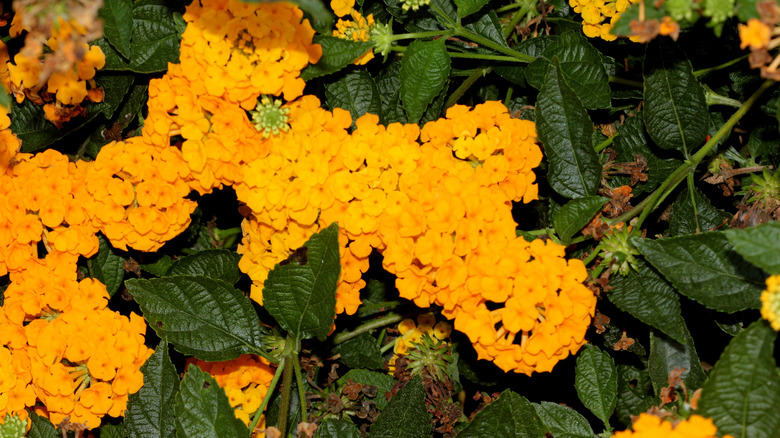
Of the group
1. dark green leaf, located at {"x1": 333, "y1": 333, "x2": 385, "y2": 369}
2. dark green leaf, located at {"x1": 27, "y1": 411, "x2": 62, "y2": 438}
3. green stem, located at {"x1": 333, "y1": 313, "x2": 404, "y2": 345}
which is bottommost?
dark green leaf, located at {"x1": 27, "y1": 411, "x2": 62, "y2": 438}

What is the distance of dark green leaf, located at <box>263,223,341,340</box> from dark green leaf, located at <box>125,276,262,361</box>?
10cm

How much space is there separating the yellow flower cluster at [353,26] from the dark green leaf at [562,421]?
88 centimetres

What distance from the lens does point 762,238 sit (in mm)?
1374

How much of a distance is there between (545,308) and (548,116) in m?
0.42

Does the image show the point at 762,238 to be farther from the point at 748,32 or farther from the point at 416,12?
the point at 416,12

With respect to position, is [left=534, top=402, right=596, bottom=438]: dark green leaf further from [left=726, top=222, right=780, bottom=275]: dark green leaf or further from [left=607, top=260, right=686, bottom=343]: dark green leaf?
[left=726, top=222, right=780, bottom=275]: dark green leaf

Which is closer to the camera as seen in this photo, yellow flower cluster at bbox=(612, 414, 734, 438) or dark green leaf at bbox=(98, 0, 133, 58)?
yellow flower cluster at bbox=(612, 414, 734, 438)

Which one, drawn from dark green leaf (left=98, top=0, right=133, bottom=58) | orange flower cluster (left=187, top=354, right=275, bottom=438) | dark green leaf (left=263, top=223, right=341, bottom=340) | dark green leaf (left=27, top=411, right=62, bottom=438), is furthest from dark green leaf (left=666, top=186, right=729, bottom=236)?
dark green leaf (left=27, top=411, right=62, bottom=438)

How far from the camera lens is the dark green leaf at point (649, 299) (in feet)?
5.49

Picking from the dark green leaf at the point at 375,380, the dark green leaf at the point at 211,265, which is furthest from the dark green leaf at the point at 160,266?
the dark green leaf at the point at 375,380

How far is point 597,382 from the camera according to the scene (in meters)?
1.82

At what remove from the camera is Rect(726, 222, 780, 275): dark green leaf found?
1.37 m

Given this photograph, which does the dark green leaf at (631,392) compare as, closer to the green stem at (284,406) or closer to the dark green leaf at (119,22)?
the green stem at (284,406)

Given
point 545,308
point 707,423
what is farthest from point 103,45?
point 707,423
